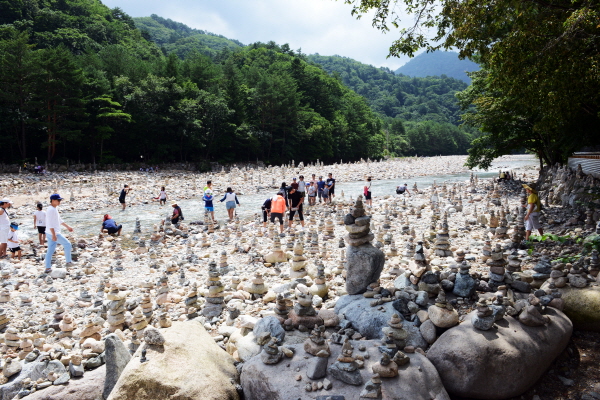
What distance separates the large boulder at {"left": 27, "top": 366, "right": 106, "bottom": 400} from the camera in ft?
15.0

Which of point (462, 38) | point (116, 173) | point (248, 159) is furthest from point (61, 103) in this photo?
point (462, 38)

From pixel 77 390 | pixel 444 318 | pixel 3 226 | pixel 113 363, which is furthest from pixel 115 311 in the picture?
pixel 3 226

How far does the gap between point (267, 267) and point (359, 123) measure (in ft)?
246

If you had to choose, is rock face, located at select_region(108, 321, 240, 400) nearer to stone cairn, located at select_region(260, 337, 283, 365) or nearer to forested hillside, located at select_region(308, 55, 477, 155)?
stone cairn, located at select_region(260, 337, 283, 365)

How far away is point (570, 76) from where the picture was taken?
330 inches

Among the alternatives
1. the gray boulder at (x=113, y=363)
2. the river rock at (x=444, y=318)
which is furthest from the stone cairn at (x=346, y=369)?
the gray boulder at (x=113, y=363)

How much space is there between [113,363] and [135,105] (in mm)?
45522

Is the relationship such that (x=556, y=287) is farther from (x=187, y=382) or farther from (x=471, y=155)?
(x=471, y=155)

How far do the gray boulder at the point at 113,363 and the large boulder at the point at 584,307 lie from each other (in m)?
6.38

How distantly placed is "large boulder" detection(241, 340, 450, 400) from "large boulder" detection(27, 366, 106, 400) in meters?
2.00

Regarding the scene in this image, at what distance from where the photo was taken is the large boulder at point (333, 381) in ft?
12.5

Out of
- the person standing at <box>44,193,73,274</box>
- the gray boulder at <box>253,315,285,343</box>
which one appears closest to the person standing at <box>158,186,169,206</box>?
the person standing at <box>44,193,73,274</box>

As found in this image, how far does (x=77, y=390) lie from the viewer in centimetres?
464

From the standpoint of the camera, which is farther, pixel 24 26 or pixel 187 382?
pixel 24 26
